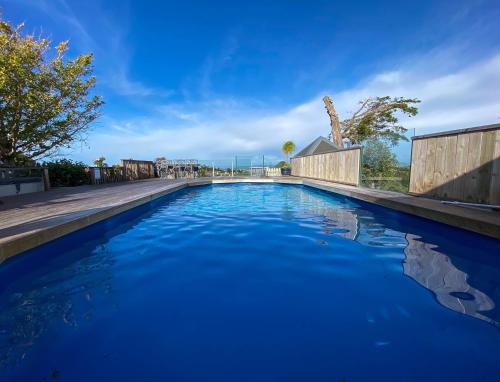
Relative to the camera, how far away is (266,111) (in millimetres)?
20109

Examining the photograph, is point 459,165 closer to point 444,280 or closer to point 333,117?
point 444,280

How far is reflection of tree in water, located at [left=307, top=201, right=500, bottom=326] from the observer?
176cm

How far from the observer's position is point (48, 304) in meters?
1.84

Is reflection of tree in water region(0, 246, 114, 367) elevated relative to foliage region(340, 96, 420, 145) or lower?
lower

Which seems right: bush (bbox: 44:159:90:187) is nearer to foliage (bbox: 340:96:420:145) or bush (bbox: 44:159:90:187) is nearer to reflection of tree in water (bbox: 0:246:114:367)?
reflection of tree in water (bbox: 0:246:114:367)

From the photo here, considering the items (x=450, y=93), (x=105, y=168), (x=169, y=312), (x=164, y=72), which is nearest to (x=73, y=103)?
(x=105, y=168)

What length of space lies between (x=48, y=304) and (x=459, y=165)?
610 centimetres

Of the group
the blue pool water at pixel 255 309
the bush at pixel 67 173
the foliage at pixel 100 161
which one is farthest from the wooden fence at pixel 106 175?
the blue pool water at pixel 255 309

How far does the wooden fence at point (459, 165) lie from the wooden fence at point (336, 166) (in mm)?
2133

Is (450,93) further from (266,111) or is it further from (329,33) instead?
(266,111)

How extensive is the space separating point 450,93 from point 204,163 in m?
15.1

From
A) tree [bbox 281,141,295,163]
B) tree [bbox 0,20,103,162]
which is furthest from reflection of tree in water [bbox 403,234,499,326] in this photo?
tree [bbox 281,141,295,163]

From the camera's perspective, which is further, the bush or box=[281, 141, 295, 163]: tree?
box=[281, 141, 295, 163]: tree

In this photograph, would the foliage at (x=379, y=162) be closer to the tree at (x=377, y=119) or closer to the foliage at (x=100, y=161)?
the tree at (x=377, y=119)
